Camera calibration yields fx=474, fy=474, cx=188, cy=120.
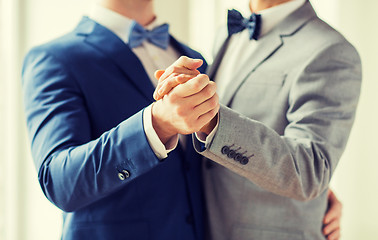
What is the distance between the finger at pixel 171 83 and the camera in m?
0.87

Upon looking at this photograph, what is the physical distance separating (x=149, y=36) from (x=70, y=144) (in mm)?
450

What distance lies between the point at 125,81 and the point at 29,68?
0.25 metres

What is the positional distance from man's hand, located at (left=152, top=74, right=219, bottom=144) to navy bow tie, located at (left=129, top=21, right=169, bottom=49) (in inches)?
18.9

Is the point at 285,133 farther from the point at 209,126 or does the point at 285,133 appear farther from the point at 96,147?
the point at 96,147

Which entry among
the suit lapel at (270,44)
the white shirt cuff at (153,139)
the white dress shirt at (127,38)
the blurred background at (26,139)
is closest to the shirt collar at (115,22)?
the white dress shirt at (127,38)

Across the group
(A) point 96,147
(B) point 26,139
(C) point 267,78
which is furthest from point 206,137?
(B) point 26,139

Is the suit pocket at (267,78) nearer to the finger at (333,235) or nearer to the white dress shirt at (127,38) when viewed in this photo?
the white dress shirt at (127,38)

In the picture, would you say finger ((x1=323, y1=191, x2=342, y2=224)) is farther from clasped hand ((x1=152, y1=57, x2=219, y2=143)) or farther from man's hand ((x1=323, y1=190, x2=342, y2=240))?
clasped hand ((x1=152, y1=57, x2=219, y2=143))

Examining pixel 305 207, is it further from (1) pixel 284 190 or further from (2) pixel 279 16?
(2) pixel 279 16

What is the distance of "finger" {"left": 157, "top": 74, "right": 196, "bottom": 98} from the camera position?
87 centimetres

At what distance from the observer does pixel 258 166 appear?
102 cm

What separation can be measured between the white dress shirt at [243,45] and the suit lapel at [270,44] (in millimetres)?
22

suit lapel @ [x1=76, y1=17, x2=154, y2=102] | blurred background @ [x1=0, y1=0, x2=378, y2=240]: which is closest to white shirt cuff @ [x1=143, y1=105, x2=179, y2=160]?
suit lapel @ [x1=76, y1=17, x2=154, y2=102]

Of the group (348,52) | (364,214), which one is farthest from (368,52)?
(348,52)
